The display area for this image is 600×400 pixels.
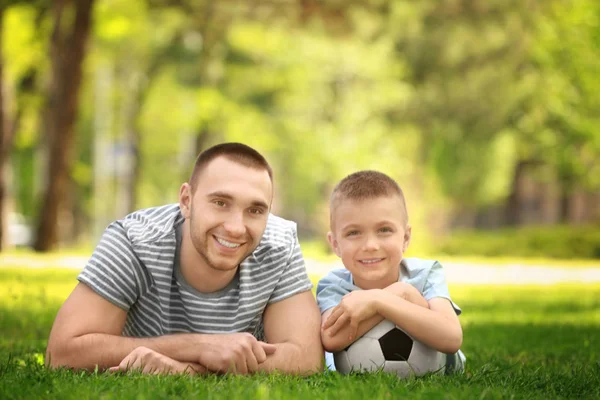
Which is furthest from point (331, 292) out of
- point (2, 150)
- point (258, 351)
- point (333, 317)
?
point (2, 150)

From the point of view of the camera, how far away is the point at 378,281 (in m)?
5.33

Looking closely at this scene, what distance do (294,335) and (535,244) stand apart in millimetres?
28032

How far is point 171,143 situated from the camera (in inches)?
1693

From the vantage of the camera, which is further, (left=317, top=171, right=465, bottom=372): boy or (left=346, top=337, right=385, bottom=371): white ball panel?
(left=346, top=337, right=385, bottom=371): white ball panel

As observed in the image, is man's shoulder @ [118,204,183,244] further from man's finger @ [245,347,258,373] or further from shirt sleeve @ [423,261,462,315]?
shirt sleeve @ [423,261,462,315]

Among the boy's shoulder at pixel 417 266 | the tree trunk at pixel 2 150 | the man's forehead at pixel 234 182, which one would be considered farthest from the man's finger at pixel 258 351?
the tree trunk at pixel 2 150

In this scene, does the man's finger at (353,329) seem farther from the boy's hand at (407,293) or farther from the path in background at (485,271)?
the path in background at (485,271)

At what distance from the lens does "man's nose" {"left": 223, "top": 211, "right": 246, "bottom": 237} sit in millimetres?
4820

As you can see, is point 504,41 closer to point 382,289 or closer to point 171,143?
point 171,143

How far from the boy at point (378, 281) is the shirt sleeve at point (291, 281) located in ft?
0.76

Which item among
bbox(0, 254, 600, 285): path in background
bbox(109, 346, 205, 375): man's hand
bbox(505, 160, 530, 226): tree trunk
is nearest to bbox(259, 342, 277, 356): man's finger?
bbox(109, 346, 205, 375): man's hand

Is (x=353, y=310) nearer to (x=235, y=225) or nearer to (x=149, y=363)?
(x=235, y=225)

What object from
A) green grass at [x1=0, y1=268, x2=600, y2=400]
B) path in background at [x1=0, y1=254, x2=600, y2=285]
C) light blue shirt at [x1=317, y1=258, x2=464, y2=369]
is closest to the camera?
green grass at [x1=0, y1=268, x2=600, y2=400]

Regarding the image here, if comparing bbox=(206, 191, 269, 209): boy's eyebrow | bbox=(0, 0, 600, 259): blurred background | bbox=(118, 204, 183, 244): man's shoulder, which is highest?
bbox=(0, 0, 600, 259): blurred background
